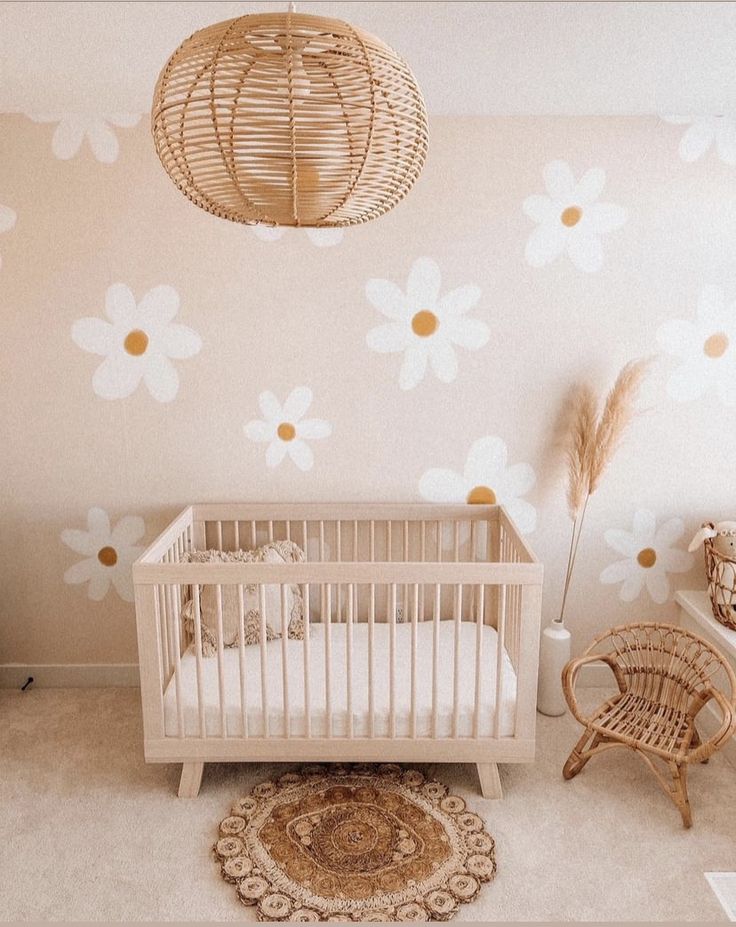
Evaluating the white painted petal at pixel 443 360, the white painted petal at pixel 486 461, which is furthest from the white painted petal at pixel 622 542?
the white painted petal at pixel 443 360

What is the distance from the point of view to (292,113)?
3.43 feet

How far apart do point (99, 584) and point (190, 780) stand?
3.22 feet

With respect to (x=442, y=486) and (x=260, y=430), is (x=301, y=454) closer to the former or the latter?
(x=260, y=430)

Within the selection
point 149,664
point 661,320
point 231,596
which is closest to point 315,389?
point 231,596

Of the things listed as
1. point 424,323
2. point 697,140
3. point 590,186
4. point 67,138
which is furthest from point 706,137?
point 67,138

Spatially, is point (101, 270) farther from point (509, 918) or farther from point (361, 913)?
point (509, 918)

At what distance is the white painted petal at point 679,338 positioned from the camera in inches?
102

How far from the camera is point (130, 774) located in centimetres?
224

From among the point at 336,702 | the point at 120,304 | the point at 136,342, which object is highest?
the point at 120,304

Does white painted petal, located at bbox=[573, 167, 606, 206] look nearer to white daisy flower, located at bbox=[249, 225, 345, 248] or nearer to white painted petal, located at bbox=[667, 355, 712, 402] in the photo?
white painted petal, located at bbox=[667, 355, 712, 402]

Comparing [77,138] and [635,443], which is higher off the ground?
[77,138]

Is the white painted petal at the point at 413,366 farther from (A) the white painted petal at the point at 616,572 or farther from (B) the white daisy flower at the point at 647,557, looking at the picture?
(A) the white painted petal at the point at 616,572

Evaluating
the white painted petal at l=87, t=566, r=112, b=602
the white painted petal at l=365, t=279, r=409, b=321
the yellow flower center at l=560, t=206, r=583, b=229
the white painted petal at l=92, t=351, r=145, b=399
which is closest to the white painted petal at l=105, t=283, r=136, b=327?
the white painted petal at l=92, t=351, r=145, b=399

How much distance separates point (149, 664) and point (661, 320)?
217 cm
